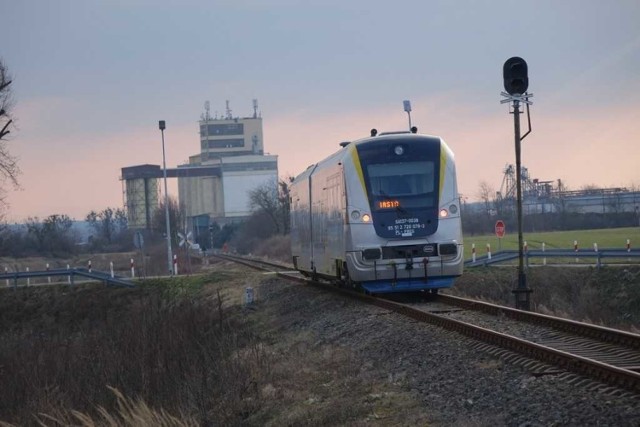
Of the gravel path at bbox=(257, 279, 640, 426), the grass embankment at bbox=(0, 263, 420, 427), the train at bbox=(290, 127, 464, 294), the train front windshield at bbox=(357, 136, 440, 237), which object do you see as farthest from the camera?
the train front windshield at bbox=(357, 136, 440, 237)

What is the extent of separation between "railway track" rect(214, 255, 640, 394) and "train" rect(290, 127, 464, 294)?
78 centimetres

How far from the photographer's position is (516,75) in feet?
61.8

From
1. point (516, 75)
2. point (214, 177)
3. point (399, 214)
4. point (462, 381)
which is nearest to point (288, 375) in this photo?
point (462, 381)

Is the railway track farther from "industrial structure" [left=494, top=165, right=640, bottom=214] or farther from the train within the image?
"industrial structure" [left=494, top=165, right=640, bottom=214]

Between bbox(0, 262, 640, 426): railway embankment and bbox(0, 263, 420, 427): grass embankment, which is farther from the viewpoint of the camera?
bbox(0, 263, 420, 427): grass embankment

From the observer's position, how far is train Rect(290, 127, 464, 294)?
18578 millimetres

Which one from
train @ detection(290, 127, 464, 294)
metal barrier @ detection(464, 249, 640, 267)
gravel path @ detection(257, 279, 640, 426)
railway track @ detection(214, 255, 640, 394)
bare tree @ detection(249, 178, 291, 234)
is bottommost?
gravel path @ detection(257, 279, 640, 426)

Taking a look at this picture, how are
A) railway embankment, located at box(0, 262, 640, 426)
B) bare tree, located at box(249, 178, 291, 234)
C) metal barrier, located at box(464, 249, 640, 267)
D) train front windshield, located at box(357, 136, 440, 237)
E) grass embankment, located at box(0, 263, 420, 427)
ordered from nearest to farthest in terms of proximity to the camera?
railway embankment, located at box(0, 262, 640, 426) → grass embankment, located at box(0, 263, 420, 427) → train front windshield, located at box(357, 136, 440, 237) → metal barrier, located at box(464, 249, 640, 267) → bare tree, located at box(249, 178, 291, 234)

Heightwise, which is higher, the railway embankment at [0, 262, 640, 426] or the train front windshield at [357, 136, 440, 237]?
the train front windshield at [357, 136, 440, 237]

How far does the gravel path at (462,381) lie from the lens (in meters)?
8.02

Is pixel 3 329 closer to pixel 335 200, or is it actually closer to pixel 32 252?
pixel 335 200

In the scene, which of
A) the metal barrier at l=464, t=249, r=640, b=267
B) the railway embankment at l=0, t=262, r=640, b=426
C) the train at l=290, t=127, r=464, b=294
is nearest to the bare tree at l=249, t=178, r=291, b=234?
the metal barrier at l=464, t=249, r=640, b=267

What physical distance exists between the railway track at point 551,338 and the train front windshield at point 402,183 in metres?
1.74

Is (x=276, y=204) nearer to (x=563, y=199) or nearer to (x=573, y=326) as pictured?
(x=563, y=199)
